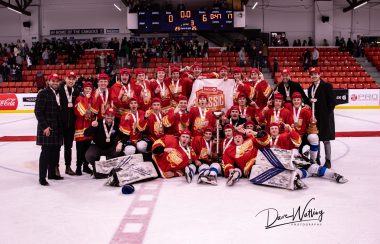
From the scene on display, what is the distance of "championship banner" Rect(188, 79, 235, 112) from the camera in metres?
6.36

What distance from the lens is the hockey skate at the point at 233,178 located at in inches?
187

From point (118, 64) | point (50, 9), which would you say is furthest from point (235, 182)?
point (50, 9)

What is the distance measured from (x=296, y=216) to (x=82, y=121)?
320 centimetres

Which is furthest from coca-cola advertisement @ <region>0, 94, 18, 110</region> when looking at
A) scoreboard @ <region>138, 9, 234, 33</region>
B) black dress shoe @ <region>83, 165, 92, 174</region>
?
black dress shoe @ <region>83, 165, 92, 174</region>

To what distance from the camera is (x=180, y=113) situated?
5.72 m

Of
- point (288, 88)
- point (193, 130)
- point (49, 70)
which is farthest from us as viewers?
point (49, 70)

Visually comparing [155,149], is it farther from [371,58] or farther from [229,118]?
[371,58]

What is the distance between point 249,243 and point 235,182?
5.89ft

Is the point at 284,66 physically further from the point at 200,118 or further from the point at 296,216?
the point at 296,216

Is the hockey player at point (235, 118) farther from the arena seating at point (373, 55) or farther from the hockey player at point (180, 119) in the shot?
the arena seating at point (373, 55)

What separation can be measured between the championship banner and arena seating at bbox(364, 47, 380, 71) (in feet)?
51.2

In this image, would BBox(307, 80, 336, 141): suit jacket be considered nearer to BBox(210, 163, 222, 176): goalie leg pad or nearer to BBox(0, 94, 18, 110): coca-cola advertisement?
BBox(210, 163, 222, 176): goalie leg pad

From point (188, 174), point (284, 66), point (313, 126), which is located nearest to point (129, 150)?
point (188, 174)

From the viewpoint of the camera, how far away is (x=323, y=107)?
5.69m
